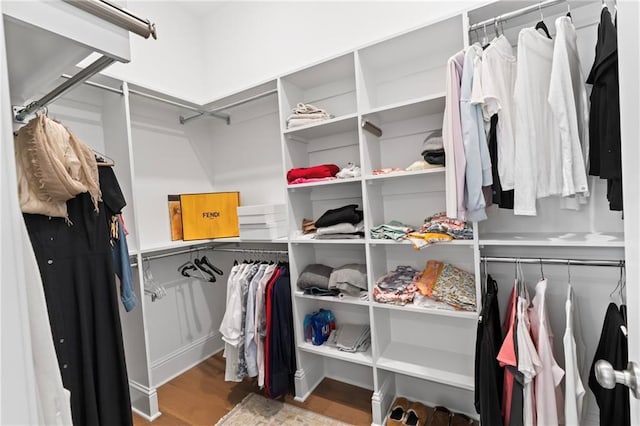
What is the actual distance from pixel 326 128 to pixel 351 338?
1.48 meters

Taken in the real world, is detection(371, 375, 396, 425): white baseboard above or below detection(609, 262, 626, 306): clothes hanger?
below

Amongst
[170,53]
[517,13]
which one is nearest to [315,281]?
[517,13]

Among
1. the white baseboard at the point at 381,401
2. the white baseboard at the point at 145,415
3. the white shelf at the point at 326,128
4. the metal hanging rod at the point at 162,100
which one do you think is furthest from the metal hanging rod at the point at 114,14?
the white baseboard at the point at 145,415

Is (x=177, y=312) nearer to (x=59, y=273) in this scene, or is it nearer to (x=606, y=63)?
(x=59, y=273)

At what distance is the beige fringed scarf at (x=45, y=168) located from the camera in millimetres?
973

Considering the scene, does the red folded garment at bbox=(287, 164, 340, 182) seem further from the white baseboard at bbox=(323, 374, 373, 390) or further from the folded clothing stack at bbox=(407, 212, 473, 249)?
the white baseboard at bbox=(323, 374, 373, 390)

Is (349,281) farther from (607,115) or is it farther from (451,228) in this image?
(607,115)

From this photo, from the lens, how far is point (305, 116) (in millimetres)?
2064

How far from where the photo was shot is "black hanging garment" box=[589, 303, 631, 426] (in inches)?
48.4

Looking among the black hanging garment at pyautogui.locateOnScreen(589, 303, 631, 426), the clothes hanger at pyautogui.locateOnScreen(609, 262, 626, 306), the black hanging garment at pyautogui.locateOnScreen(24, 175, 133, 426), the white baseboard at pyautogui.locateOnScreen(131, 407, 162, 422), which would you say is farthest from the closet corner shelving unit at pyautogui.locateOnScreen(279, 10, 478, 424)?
the black hanging garment at pyautogui.locateOnScreen(24, 175, 133, 426)

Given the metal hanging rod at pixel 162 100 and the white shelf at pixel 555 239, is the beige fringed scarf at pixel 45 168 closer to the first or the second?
the metal hanging rod at pixel 162 100

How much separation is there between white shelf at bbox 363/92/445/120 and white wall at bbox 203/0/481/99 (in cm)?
53

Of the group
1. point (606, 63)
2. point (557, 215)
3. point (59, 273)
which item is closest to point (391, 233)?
point (557, 215)

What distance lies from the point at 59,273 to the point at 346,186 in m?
1.65
